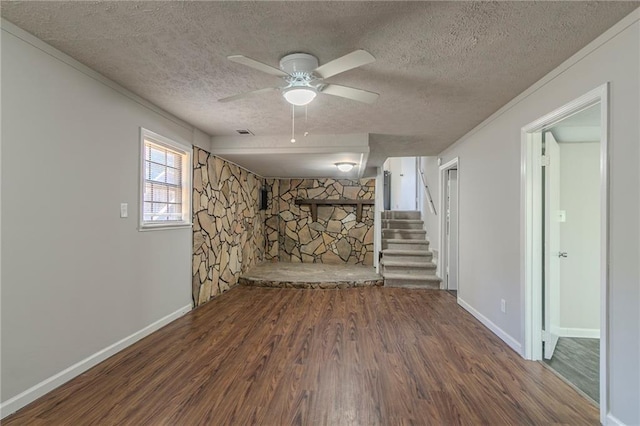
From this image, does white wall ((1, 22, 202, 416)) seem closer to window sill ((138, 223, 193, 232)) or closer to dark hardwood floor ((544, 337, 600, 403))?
window sill ((138, 223, 193, 232))

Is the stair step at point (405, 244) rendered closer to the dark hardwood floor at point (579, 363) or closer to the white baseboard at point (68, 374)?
the dark hardwood floor at point (579, 363)

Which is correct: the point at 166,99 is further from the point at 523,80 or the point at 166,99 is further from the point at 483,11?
the point at 523,80

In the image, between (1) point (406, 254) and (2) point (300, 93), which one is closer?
(2) point (300, 93)

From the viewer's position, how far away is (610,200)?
66.5 inches

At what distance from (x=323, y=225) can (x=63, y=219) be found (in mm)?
5280

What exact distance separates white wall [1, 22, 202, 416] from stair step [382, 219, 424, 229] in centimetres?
465

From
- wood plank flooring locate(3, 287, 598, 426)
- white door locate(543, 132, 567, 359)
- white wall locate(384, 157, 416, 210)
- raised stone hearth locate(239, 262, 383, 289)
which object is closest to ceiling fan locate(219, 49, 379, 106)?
white door locate(543, 132, 567, 359)

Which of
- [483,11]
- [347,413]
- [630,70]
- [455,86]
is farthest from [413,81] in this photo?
[347,413]

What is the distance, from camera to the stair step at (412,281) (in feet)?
16.2

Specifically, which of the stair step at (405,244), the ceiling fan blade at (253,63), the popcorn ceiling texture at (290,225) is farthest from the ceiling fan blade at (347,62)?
the stair step at (405,244)

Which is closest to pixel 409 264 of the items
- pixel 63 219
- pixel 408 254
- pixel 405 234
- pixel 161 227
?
pixel 408 254

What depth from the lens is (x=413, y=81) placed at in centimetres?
239

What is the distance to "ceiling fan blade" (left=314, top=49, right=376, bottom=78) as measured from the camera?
1649mm

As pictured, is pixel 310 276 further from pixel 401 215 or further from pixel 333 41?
pixel 333 41
